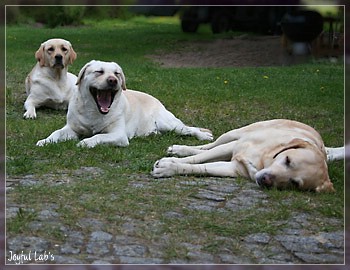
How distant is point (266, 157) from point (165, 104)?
220cm

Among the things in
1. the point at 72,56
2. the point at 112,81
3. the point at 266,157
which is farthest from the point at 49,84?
the point at 266,157

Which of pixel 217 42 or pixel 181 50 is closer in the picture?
pixel 217 42

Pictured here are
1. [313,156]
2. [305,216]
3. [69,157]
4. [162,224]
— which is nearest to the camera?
[162,224]

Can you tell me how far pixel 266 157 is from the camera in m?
4.09

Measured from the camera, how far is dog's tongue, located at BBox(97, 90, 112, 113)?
16.6ft

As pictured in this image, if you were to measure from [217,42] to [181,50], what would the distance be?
38 cm

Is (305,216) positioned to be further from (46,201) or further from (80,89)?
(80,89)

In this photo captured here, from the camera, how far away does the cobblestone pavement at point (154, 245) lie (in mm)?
2947

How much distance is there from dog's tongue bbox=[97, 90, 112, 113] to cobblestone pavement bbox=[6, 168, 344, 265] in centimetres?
176

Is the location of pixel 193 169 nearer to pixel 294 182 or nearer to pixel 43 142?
pixel 294 182

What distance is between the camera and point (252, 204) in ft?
12.1

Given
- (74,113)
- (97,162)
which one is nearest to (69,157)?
(97,162)

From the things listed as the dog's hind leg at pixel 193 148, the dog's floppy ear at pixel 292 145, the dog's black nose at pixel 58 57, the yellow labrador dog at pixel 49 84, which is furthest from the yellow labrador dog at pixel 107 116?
the dog's floppy ear at pixel 292 145

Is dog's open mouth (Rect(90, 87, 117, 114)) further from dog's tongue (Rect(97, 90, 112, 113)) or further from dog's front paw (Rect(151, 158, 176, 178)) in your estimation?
dog's front paw (Rect(151, 158, 176, 178))
